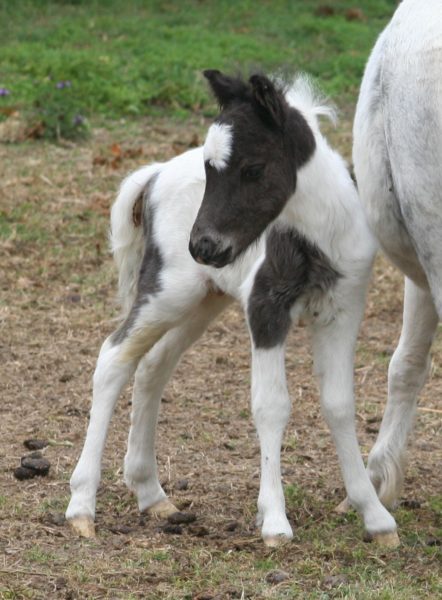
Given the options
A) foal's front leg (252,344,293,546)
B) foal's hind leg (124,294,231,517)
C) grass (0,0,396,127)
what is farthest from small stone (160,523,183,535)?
grass (0,0,396,127)

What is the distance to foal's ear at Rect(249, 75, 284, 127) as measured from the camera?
404cm

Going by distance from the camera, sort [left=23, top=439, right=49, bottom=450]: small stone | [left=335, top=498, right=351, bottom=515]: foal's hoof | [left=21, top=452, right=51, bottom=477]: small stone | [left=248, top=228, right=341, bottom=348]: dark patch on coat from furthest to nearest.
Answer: [left=23, top=439, right=49, bottom=450]: small stone → [left=21, top=452, right=51, bottom=477]: small stone → [left=335, top=498, right=351, bottom=515]: foal's hoof → [left=248, top=228, right=341, bottom=348]: dark patch on coat

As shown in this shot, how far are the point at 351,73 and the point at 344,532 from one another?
943cm

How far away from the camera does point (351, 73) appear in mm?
13258

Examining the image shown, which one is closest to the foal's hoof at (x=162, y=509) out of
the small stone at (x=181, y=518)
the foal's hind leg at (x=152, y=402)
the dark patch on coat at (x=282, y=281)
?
the foal's hind leg at (x=152, y=402)

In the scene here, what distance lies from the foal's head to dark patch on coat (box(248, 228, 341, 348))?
158 mm

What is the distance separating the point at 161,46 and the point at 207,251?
1001 centimetres

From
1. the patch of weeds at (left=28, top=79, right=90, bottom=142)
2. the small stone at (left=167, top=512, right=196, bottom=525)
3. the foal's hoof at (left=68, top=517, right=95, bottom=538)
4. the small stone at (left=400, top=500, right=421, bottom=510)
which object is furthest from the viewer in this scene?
the patch of weeds at (left=28, top=79, right=90, bottom=142)

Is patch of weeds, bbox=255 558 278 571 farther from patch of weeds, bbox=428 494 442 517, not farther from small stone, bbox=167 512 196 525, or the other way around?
patch of weeds, bbox=428 494 442 517

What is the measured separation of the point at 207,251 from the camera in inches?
157

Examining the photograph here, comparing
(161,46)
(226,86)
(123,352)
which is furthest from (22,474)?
(161,46)

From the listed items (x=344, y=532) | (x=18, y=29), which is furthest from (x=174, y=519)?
(x=18, y=29)

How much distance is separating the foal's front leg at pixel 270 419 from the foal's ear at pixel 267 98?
81 cm

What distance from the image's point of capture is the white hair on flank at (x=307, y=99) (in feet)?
14.2
